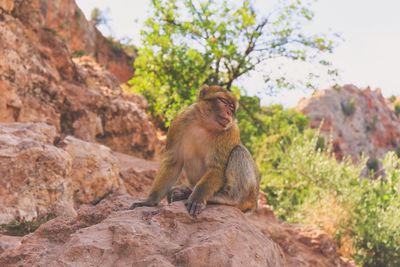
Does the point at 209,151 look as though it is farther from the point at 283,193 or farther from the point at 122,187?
the point at 283,193

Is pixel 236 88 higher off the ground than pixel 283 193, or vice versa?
pixel 236 88

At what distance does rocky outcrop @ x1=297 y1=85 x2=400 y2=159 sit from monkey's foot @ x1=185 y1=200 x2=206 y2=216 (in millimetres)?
42529

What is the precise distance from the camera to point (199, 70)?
18.0m

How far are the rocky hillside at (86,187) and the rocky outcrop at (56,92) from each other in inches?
1.0

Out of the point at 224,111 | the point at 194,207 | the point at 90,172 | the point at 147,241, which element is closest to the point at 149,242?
the point at 147,241

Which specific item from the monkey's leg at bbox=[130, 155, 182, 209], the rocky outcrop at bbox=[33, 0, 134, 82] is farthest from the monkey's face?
the rocky outcrop at bbox=[33, 0, 134, 82]

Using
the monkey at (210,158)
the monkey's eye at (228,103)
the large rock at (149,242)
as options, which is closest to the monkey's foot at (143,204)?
the monkey at (210,158)

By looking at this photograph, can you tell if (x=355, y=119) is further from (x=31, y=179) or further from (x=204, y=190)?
(x=204, y=190)

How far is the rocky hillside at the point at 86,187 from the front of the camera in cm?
357

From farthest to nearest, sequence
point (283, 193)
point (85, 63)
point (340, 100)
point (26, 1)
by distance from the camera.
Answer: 1. point (340, 100)
2. point (283, 193)
3. point (85, 63)
4. point (26, 1)

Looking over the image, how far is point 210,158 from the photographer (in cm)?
515

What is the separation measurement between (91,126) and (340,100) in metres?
45.9

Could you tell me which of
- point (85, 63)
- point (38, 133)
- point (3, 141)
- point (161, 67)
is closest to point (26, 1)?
point (85, 63)

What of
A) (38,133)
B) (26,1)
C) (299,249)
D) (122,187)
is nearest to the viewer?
(38,133)
